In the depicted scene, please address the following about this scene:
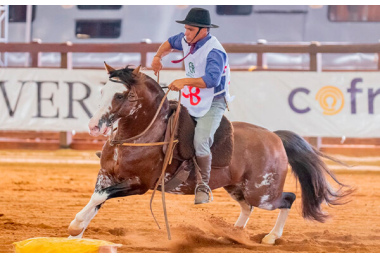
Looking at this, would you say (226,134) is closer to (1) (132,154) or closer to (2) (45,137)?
(1) (132,154)

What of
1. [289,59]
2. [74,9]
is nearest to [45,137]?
[74,9]

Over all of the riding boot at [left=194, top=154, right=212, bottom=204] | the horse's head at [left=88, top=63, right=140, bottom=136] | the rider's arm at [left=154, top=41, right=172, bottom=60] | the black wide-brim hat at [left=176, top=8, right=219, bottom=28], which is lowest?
the riding boot at [left=194, top=154, right=212, bottom=204]

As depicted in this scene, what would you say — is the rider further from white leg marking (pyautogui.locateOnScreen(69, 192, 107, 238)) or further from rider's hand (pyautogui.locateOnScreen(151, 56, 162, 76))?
white leg marking (pyautogui.locateOnScreen(69, 192, 107, 238))

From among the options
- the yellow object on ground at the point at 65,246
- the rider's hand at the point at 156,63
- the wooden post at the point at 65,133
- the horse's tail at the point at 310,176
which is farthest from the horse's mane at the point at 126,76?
the wooden post at the point at 65,133

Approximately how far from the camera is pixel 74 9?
31.5 feet

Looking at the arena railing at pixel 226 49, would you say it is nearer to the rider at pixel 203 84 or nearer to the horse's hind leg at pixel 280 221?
the horse's hind leg at pixel 280 221

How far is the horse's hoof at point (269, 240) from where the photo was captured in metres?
4.46

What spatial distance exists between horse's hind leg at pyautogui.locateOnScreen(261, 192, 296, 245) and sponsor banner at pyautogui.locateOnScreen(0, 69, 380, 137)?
380cm

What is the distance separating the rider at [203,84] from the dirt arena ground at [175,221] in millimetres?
685

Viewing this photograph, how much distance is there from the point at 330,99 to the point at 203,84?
4.74m

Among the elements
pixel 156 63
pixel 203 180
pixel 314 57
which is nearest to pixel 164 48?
pixel 156 63

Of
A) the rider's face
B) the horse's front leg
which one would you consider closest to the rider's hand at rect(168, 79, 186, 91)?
the rider's face

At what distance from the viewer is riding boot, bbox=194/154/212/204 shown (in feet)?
13.2

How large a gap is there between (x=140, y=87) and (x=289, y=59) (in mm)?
6653
